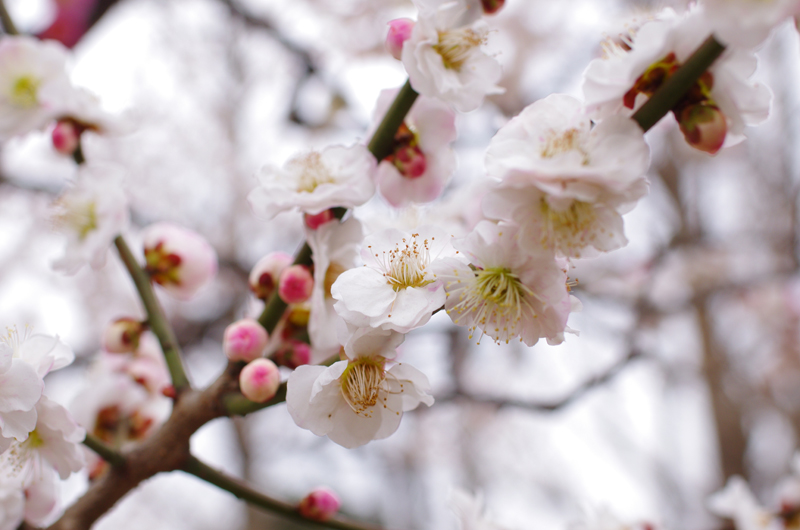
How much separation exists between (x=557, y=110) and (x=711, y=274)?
4431 millimetres

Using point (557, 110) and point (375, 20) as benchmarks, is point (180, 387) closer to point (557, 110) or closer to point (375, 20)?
point (557, 110)

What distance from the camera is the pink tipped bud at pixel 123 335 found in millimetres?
698

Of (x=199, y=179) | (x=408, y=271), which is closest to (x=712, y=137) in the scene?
(x=408, y=271)

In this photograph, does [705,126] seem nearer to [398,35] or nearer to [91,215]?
[398,35]

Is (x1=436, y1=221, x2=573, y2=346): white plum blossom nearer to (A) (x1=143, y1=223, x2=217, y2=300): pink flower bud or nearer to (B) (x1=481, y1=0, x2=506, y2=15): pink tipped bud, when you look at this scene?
(B) (x1=481, y1=0, x2=506, y2=15): pink tipped bud

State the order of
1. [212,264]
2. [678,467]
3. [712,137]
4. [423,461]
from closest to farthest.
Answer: [712,137] → [212,264] → [678,467] → [423,461]

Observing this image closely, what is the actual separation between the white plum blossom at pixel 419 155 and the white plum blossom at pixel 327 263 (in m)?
0.07

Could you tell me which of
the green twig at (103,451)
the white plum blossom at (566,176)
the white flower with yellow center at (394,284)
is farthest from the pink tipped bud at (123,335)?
the white plum blossom at (566,176)

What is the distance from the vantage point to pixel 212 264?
0.79 metres

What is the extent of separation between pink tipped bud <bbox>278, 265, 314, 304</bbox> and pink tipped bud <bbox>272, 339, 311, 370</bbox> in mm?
70

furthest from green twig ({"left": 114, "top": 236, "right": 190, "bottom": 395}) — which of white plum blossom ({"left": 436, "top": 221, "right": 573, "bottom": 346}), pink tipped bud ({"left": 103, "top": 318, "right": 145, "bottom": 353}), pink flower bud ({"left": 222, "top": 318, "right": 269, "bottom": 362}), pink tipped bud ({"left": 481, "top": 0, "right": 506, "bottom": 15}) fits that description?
pink tipped bud ({"left": 481, "top": 0, "right": 506, "bottom": 15})

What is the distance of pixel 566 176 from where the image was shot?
0.35 metres

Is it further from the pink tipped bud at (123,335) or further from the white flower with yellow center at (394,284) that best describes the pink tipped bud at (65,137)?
the white flower with yellow center at (394,284)

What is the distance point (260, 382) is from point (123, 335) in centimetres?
32
